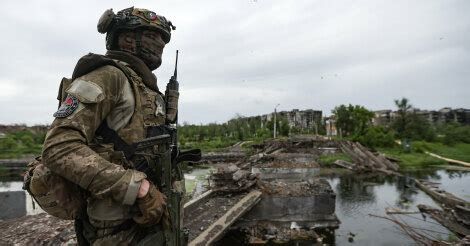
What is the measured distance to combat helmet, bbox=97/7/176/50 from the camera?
2.13 meters

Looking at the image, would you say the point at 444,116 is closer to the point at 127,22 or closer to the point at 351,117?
the point at 351,117

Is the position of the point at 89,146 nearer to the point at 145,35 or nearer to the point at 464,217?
the point at 145,35

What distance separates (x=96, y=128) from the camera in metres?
1.71

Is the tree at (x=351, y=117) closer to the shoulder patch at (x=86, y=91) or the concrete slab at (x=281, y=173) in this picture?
the concrete slab at (x=281, y=173)

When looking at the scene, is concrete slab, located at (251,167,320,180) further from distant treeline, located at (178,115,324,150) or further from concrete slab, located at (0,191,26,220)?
distant treeline, located at (178,115,324,150)

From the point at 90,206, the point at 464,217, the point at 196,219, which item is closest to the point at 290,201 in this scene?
the point at 196,219

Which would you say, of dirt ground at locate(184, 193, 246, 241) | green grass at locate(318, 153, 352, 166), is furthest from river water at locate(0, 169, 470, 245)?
green grass at locate(318, 153, 352, 166)

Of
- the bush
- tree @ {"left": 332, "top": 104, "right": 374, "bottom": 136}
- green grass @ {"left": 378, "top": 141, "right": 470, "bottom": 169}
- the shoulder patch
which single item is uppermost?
tree @ {"left": 332, "top": 104, "right": 374, "bottom": 136}

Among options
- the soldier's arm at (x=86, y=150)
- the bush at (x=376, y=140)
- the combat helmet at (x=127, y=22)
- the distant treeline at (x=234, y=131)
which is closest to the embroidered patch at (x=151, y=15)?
the combat helmet at (x=127, y=22)

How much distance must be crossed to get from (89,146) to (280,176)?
1272 cm

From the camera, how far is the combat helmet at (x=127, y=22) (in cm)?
Answer: 213

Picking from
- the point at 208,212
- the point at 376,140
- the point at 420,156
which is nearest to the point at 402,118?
the point at 376,140

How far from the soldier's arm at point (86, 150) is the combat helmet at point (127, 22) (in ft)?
1.88

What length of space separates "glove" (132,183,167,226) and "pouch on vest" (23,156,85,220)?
1.10 feet
